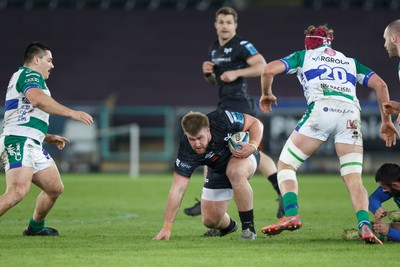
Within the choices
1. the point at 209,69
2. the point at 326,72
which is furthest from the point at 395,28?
the point at 209,69

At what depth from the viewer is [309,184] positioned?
18281mm

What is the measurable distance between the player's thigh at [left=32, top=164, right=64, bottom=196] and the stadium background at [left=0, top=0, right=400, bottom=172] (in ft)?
57.4

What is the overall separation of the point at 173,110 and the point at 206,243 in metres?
15.7

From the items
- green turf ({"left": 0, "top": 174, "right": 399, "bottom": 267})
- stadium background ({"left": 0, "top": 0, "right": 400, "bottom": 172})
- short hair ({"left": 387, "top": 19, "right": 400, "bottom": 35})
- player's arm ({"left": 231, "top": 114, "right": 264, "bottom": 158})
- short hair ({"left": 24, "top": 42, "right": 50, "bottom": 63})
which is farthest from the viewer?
stadium background ({"left": 0, "top": 0, "right": 400, "bottom": 172})

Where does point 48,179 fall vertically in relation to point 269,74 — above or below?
below

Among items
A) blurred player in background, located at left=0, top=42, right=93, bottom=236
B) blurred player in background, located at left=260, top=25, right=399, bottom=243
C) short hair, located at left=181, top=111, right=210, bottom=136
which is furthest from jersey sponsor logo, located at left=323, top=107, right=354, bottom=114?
blurred player in background, located at left=0, top=42, right=93, bottom=236

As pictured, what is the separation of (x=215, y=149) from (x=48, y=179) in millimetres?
1755

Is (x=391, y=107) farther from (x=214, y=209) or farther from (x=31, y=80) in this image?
(x=31, y=80)

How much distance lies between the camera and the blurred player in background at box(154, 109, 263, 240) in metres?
8.00

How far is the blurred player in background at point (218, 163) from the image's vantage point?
800 centimetres

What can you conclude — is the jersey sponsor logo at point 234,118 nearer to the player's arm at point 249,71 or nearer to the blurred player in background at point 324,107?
the blurred player in background at point 324,107

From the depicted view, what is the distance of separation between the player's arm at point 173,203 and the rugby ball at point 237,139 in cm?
56

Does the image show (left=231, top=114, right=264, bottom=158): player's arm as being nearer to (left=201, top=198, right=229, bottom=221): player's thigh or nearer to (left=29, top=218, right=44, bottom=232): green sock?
(left=201, top=198, right=229, bottom=221): player's thigh

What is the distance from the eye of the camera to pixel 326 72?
8070mm
